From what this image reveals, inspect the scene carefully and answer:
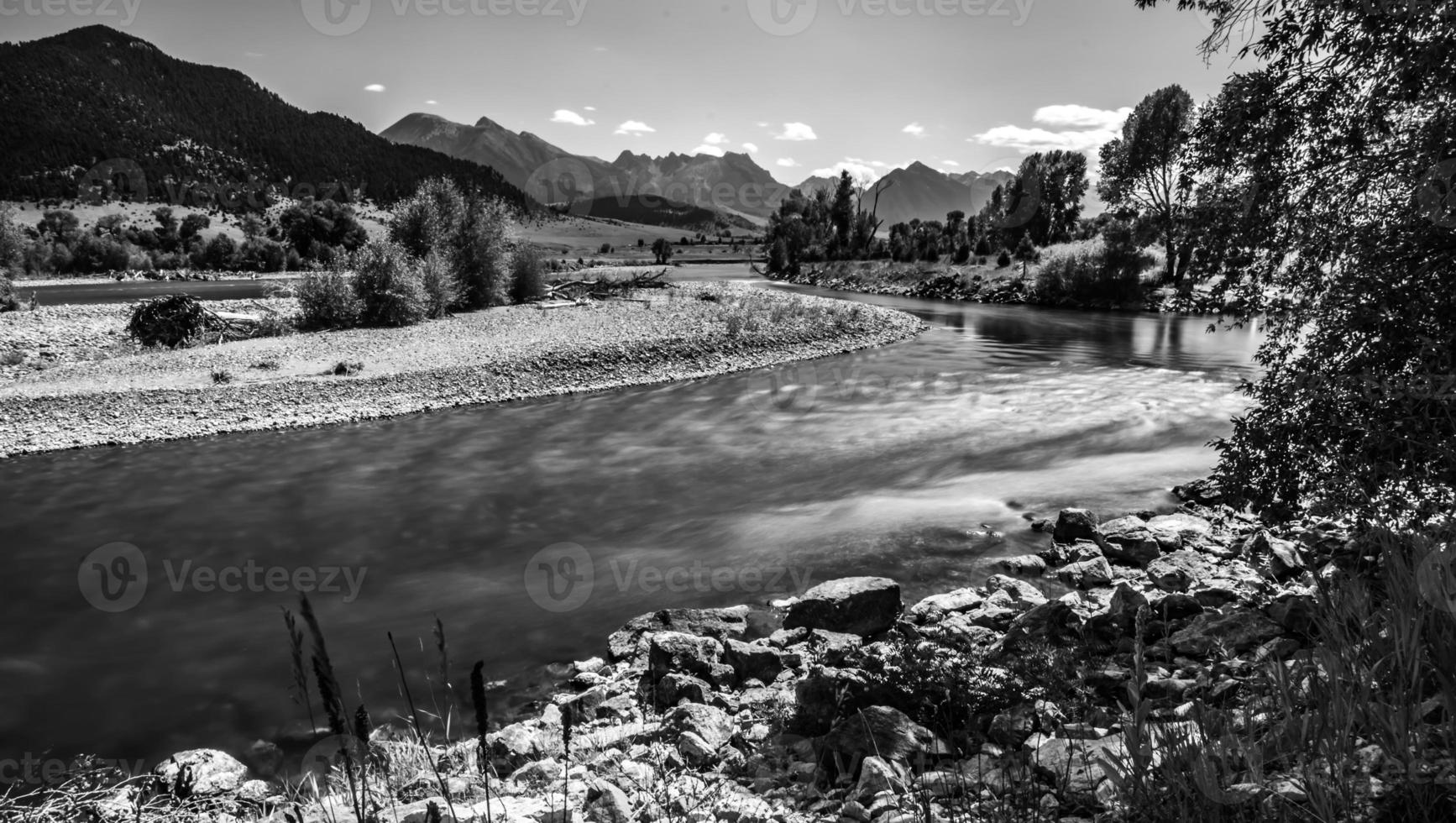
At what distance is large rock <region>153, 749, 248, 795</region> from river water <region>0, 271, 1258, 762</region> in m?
0.82

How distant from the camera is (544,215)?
187625mm

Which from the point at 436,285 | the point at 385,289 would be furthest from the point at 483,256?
the point at 385,289

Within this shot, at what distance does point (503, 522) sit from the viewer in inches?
521

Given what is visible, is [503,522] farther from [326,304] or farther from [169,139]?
[169,139]

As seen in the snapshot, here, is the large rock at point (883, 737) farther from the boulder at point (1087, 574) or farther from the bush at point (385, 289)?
the bush at point (385, 289)

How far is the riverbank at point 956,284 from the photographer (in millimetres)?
48281

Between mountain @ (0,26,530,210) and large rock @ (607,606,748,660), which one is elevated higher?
mountain @ (0,26,530,210)

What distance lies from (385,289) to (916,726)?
3047 cm

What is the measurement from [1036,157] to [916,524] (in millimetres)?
95044

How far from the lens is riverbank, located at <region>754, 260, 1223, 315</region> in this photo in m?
48.3

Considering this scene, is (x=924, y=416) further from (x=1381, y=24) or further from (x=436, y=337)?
(x=436, y=337)

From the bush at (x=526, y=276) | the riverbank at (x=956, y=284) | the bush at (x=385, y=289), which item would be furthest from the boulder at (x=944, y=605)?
the bush at (x=526, y=276)

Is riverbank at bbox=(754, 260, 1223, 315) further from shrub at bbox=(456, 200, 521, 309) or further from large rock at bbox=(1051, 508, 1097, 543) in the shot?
shrub at bbox=(456, 200, 521, 309)

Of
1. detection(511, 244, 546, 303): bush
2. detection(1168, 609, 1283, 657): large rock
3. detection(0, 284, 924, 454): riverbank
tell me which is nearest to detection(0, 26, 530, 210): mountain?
detection(511, 244, 546, 303): bush
